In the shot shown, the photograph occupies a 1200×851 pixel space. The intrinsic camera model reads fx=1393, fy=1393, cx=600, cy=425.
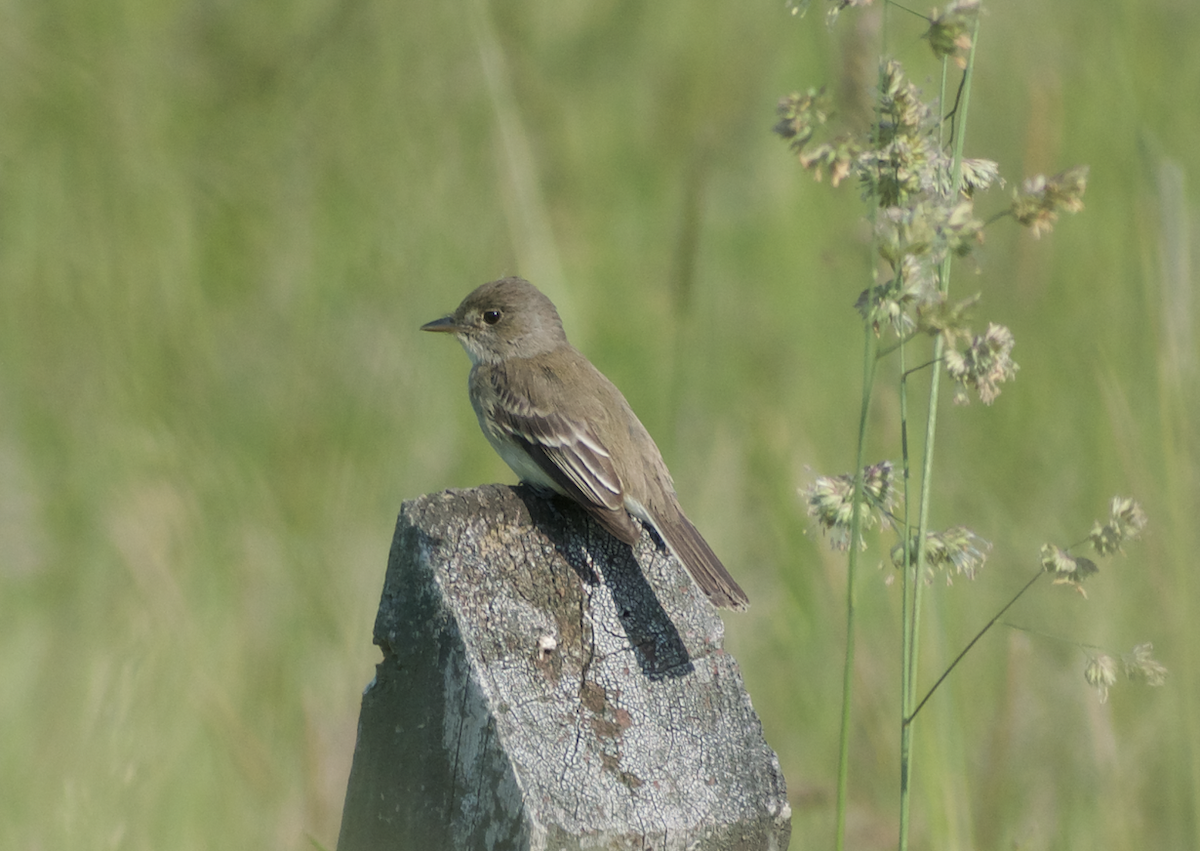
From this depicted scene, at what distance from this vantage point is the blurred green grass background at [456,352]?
15.3ft

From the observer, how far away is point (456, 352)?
627cm

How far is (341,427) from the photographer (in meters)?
5.59

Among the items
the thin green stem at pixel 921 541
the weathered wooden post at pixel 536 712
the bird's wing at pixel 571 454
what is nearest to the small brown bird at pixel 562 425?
the bird's wing at pixel 571 454

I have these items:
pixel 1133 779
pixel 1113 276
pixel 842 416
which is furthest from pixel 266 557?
pixel 1113 276

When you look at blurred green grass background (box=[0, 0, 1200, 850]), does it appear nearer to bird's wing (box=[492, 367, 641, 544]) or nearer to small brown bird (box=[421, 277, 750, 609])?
small brown bird (box=[421, 277, 750, 609])

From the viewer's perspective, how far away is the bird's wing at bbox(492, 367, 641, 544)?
116 inches

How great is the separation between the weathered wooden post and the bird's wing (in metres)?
0.33

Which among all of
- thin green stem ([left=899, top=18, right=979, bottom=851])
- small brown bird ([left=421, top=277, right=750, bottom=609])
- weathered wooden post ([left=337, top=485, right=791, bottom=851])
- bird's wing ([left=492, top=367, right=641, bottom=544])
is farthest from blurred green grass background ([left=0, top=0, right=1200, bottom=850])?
weathered wooden post ([left=337, top=485, right=791, bottom=851])

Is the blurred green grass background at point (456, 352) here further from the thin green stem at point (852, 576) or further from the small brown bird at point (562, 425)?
the thin green stem at point (852, 576)

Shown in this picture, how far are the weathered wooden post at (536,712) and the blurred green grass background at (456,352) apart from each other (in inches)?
70.0

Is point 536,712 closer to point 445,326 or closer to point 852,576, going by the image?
point 852,576

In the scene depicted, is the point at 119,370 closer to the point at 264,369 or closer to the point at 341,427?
the point at 264,369

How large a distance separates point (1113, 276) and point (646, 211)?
7.34 ft

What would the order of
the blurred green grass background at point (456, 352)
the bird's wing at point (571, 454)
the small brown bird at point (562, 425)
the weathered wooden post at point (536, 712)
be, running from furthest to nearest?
the blurred green grass background at point (456, 352) < the small brown bird at point (562, 425) < the bird's wing at point (571, 454) < the weathered wooden post at point (536, 712)
